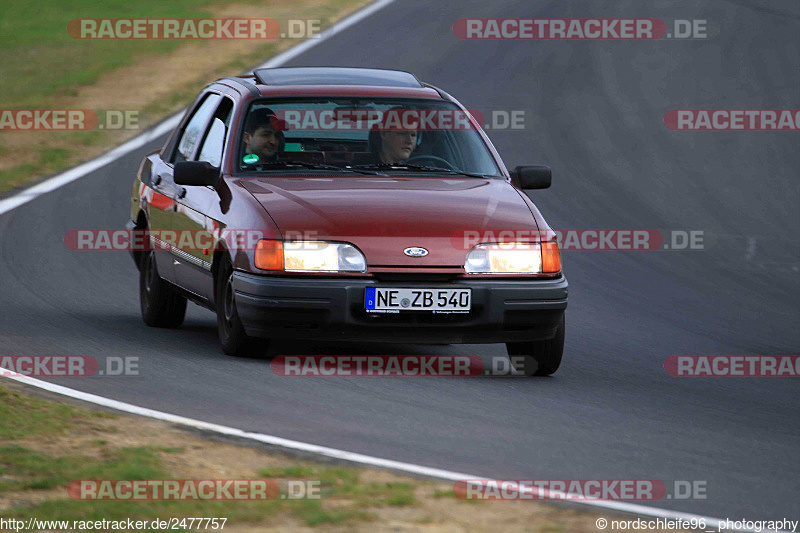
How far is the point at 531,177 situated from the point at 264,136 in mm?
1687

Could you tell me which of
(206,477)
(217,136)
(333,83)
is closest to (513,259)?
(333,83)

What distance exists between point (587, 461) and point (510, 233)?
2135 mm

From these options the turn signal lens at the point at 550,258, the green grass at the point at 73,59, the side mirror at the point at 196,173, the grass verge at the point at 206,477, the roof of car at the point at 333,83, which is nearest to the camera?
the grass verge at the point at 206,477

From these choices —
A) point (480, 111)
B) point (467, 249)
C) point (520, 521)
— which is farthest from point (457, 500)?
point (480, 111)

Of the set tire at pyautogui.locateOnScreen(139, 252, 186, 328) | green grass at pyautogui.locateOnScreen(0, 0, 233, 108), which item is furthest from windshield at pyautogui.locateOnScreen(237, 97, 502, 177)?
green grass at pyautogui.locateOnScreen(0, 0, 233, 108)

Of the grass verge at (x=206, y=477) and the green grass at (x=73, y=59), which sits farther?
the green grass at (x=73, y=59)

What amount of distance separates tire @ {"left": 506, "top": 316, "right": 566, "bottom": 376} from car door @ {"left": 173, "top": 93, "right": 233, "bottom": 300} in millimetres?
1884

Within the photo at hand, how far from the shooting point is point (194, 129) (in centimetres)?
1038

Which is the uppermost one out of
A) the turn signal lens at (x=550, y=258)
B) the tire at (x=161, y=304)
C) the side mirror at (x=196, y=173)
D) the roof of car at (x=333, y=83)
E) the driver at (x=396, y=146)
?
the roof of car at (x=333, y=83)

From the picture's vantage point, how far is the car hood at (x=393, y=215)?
820 centimetres

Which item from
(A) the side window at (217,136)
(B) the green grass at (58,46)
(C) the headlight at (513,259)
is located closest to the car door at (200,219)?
(A) the side window at (217,136)

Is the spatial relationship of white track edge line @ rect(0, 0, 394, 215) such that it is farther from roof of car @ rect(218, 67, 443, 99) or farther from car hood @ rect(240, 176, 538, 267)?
car hood @ rect(240, 176, 538, 267)

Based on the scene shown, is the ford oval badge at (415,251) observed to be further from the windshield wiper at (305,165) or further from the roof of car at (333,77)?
the roof of car at (333,77)

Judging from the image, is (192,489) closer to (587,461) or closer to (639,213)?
(587,461)
